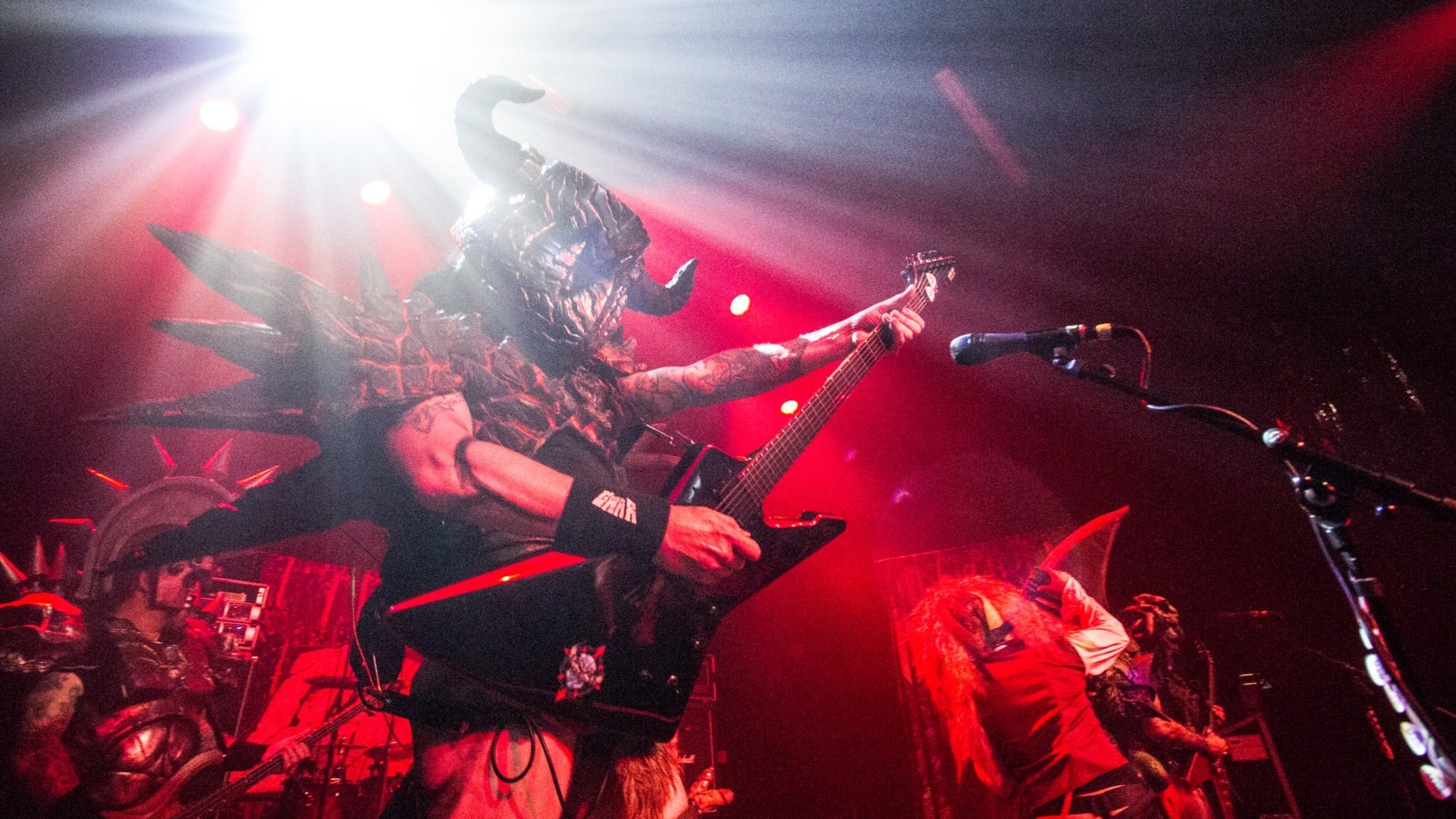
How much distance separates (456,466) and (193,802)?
551 cm

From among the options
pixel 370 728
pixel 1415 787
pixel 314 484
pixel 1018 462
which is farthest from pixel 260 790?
pixel 1415 787

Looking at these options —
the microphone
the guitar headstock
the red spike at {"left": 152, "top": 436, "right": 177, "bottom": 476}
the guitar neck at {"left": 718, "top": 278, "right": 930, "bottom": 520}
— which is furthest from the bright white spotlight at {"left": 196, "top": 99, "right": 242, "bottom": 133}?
the microphone

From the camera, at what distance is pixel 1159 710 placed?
554 cm

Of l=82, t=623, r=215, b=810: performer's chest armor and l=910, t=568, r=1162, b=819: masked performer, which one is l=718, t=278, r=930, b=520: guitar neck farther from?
l=82, t=623, r=215, b=810: performer's chest armor

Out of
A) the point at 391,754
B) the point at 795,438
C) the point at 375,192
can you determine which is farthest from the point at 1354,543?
the point at 391,754

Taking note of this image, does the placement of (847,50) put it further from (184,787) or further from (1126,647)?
(184,787)

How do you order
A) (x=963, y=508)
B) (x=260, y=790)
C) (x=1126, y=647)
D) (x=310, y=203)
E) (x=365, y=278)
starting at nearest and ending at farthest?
(x=365, y=278) → (x=310, y=203) → (x=1126, y=647) → (x=260, y=790) → (x=963, y=508)

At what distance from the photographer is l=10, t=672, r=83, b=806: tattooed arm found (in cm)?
388

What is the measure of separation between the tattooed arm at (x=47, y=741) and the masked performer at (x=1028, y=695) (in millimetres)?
6256

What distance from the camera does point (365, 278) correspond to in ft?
6.12

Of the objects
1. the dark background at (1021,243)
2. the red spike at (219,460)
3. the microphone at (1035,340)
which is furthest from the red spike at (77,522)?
the microphone at (1035,340)

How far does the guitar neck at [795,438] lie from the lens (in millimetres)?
2201

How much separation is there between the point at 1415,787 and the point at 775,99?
6.69 metres

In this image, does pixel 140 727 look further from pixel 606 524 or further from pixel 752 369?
pixel 752 369
